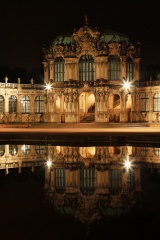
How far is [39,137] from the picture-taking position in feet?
97.7

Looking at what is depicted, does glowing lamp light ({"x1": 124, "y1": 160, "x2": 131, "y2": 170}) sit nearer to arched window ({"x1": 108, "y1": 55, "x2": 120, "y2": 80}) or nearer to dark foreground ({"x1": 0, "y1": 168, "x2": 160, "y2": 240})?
dark foreground ({"x1": 0, "y1": 168, "x2": 160, "y2": 240})

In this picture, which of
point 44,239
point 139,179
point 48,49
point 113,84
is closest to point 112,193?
point 139,179

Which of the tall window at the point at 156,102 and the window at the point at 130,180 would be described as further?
the tall window at the point at 156,102

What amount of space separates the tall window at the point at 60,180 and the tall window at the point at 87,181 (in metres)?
0.65

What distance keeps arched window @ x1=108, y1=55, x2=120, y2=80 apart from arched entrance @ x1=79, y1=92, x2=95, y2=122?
632cm

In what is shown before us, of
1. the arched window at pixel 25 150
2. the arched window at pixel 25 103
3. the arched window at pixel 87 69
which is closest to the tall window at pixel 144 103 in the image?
the arched window at pixel 87 69

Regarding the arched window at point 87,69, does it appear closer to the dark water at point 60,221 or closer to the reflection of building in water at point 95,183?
the reflection of building in water at point 95,183

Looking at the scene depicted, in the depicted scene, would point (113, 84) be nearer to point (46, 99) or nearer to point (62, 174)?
point (46, 99)

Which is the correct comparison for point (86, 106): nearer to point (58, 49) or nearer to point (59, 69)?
point (59, 69)

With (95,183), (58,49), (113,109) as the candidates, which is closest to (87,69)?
(58,49)

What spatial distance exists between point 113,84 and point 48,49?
13.7 m

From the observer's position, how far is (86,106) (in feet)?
212

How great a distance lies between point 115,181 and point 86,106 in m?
51.4

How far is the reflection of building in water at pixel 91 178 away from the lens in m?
10.2
